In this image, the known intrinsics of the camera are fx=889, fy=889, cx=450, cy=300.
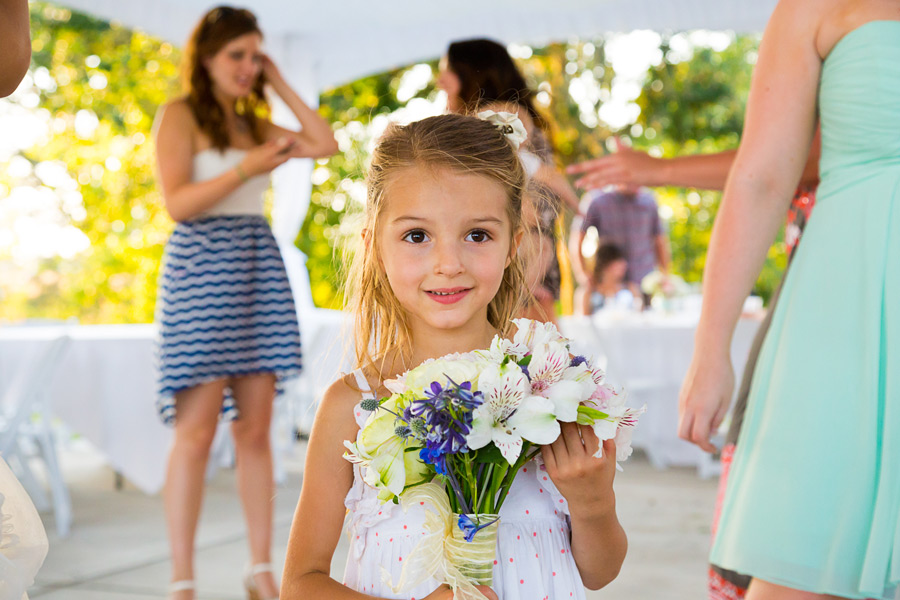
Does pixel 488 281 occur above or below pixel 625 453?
above

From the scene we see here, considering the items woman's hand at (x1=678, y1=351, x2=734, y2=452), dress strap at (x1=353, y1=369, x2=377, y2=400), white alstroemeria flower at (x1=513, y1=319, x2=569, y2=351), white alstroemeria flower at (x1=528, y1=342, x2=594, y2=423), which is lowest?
woman's hand at (x1=678, y1=351, x2=734, y2=452)

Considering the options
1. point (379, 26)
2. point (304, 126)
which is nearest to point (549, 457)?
point (304, 126)

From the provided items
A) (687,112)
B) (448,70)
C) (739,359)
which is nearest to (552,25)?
(739,359)

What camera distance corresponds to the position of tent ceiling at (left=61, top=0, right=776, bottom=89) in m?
6.35

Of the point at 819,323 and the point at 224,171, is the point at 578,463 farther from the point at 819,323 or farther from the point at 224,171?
the point at 224,171

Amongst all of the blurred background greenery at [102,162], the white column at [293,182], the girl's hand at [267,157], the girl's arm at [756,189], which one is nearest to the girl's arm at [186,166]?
the girl's hand at [267,157]

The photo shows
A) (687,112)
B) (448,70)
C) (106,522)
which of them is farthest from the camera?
(687,112)

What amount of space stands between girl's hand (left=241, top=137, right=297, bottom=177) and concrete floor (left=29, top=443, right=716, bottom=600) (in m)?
1.23

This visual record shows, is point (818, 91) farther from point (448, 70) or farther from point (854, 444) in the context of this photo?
point (448, 70)

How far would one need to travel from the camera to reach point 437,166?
4.73ft

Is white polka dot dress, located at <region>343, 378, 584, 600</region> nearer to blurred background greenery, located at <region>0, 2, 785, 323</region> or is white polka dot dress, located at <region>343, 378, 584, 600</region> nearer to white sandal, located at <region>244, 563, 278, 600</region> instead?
white sandal, located at <region>244, 563, 278, 600</region>

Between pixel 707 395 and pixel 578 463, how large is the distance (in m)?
0.53

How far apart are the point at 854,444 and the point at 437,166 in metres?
0.79

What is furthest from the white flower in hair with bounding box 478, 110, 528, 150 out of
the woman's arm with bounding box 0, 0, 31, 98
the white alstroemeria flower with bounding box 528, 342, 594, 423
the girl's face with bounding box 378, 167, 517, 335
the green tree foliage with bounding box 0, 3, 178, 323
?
the green tree foliage with bounding box 0, 3, 178, 323
